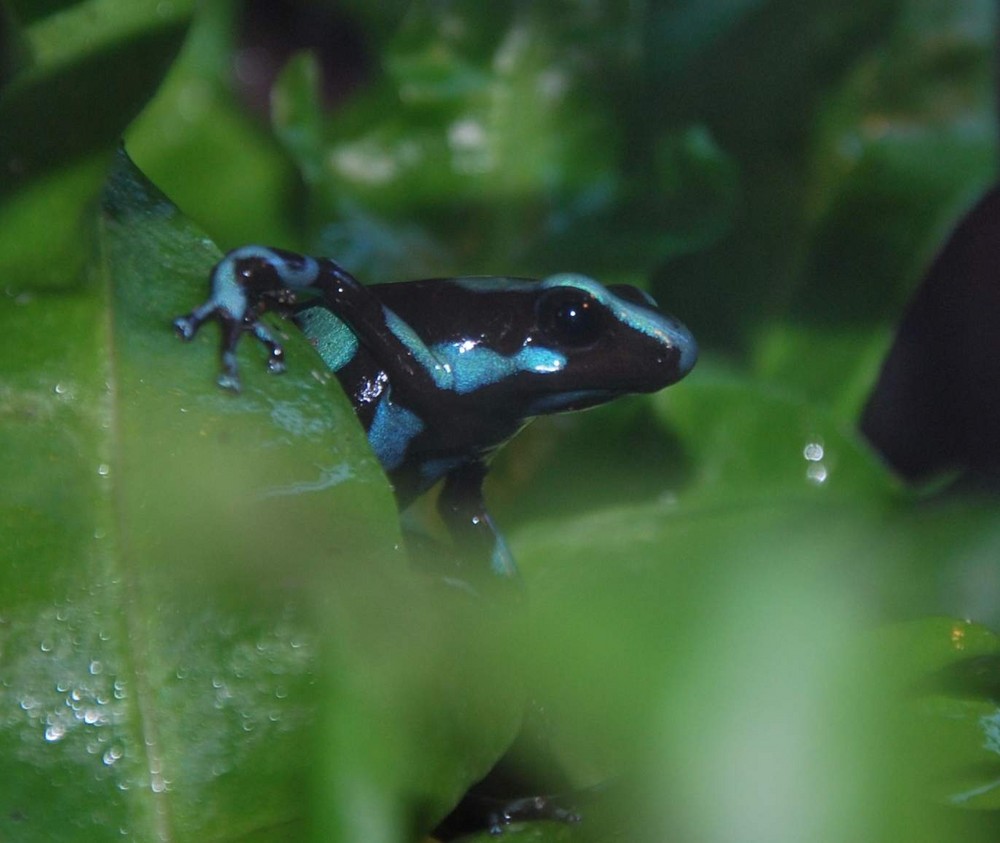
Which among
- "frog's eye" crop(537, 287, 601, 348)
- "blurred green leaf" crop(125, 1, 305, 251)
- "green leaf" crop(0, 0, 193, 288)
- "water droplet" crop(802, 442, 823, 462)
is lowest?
"green leaf" crop(0, 0, 193, 288)

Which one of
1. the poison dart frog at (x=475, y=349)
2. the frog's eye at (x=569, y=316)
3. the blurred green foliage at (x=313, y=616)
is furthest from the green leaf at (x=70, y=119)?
the frog's eye at (x=569, y=316)

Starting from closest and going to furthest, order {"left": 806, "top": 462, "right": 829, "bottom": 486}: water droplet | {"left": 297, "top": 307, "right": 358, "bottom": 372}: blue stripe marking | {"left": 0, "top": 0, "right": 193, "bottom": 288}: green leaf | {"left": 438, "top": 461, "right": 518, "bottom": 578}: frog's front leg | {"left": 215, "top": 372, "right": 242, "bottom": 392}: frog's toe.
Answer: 1. {"left": 0, "top": 0, "right": 193, "bottom": 288}: green leaf
2. {"left": 215, "top": 372, "right": 242, "bottom": 392}: frog's toe
3. {"left": 297, "top": 307, "right": 358, "bottom": 372}: blue stripe marking
4. {"left": 438, "top": 461, "right": 518, "bottom": 578}: frog's front leg
5. {"left": 806, "top": 462, "right": 829, "bottom": 486}: water droplet

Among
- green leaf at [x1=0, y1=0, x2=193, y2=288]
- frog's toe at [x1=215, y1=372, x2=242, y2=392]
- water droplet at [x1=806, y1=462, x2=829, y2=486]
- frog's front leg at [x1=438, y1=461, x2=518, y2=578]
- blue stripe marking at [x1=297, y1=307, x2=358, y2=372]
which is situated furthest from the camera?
water droplet at [x1=806, y1=462, x2=829, y2=486]

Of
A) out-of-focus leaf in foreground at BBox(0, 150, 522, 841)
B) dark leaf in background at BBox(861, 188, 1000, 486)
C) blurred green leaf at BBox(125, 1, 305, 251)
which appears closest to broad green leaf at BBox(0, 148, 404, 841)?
out-of-focus leaf in foreground at BBox(0, 150, 522, 841)

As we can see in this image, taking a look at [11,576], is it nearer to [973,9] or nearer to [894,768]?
[894,768]

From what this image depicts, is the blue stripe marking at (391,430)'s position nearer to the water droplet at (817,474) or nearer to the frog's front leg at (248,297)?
the frog's front leg at (248,297)

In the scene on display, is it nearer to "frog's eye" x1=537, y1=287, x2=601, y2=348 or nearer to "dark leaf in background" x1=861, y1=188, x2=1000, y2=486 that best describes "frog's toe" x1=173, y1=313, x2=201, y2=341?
"frog's eye" x1=537, y1=287, x2=601, y2=348

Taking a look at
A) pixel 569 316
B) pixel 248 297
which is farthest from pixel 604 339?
pixel 248 297
